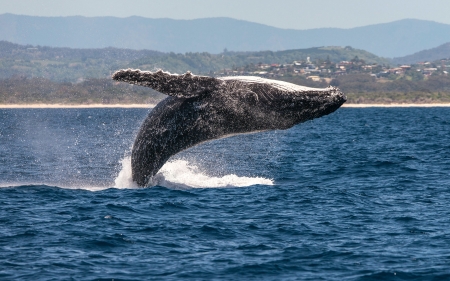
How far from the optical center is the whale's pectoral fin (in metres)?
13.2

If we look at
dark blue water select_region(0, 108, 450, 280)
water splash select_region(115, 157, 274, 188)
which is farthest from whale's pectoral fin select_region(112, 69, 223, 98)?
water splash select_region(115, 157, 274, 188)

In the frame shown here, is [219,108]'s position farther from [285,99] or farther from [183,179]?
[183,179]

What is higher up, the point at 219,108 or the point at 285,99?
the point at 285,99

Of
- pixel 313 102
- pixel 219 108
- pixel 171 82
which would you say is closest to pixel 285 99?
pixel 313 102

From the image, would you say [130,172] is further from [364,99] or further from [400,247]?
[364,99]

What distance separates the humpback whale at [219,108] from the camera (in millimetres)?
14398

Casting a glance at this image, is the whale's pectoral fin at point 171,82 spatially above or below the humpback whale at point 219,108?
above

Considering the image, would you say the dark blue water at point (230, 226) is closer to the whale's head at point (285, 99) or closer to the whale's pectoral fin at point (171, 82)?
the whale's head at point (285, 99)

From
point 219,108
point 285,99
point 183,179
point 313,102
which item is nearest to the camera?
point 313,102

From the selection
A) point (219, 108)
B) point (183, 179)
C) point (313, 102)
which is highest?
point (313, 102)

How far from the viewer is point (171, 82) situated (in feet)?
45.4

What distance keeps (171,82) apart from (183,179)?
659cm

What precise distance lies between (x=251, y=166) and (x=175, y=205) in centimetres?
1062

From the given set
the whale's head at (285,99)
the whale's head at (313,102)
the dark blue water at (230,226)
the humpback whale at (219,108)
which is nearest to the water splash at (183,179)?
the dark blue water at (230,226)
